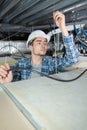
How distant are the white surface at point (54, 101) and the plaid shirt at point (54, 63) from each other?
1.73 ft

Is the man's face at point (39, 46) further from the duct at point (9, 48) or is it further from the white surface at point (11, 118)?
the duct at point (9, 48)

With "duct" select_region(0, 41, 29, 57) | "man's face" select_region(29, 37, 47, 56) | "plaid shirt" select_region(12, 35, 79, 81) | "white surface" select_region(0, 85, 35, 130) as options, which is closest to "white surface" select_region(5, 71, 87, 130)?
"white surface" select_region(0, 85, 35, 130)

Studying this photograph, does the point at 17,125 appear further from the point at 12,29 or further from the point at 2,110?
the point at 12,29

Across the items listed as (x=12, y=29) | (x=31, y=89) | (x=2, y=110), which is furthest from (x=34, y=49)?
(x=12, y=29)

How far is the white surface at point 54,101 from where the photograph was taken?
1.58ft

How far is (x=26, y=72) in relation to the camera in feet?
4.76

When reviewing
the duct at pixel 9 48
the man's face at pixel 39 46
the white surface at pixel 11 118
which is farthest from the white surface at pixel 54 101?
the duct at pixel 9 48

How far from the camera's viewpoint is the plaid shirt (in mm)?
1328

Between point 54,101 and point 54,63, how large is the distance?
943mm

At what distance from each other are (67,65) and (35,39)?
1.22ft

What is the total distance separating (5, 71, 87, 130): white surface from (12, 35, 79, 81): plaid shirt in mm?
529

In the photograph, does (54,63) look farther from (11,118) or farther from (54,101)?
(11,118)

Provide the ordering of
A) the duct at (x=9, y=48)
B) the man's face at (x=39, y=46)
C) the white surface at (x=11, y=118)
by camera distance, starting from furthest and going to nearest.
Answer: the duct at (x=9, y=48) → the man's face at (x=39, y=46) → the white surface at (x=11, y=118)

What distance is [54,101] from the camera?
0.60m
